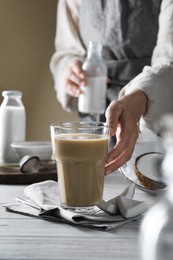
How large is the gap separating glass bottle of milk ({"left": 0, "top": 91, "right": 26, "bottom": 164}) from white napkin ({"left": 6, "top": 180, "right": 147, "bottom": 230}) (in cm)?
56

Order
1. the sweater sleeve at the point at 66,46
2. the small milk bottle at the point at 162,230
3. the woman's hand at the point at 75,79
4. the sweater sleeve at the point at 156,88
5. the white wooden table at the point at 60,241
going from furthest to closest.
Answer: the sweater sleeve at the point at 66,46 < the woman's hand at the point at 75,79 < the sweater sleeve at the point at 156,88 < the white wooden table at the point at 60,241 < the small milk bottle at the point at 162,230

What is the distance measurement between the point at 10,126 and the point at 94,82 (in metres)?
0.52

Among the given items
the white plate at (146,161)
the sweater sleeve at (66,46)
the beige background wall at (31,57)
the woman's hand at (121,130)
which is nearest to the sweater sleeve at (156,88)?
the woman's hand at (121,130)

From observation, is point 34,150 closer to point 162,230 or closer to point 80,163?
point 80,163

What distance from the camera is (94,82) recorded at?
203 cm

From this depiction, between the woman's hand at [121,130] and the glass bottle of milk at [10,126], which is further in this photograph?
the glass bottle of milk at [10,126]

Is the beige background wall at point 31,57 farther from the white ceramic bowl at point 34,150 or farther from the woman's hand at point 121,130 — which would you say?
the woman's hand at point 121,130

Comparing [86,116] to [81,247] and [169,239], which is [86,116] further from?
[169,239]

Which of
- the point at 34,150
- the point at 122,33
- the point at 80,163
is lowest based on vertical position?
the point at 34,150

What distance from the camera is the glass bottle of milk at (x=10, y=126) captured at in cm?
155

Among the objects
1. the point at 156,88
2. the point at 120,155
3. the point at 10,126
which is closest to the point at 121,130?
the point at 120,155

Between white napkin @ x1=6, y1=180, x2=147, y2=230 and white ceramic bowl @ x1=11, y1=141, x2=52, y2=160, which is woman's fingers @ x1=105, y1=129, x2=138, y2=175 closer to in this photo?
white napkin @ x1=6, y1=180, x2=147, y2=230

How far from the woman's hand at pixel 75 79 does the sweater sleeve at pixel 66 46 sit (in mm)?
164

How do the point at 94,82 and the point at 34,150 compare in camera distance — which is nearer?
the point at 34,150
